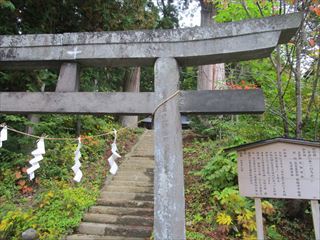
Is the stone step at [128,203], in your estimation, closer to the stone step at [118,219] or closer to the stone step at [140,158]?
the stone step at [118,219]

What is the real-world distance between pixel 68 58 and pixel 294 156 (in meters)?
3.18

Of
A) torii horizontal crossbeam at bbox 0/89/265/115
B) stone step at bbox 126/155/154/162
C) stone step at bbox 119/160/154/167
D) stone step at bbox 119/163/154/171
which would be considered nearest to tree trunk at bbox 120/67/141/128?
stone step at bbox 126/155/154/162

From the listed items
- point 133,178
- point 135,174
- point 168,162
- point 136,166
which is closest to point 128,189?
point 133,178

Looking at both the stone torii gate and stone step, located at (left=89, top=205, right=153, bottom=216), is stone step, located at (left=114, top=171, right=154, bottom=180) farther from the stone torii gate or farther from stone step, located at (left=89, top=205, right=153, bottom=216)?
the stone torii gate

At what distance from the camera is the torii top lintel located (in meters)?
3.27

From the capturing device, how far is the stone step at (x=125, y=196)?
6.75m

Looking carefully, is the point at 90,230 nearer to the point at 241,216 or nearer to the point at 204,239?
the point at 204,239

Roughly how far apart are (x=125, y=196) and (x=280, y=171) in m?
4.12

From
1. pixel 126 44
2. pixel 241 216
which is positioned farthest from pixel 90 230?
pixel 126 44

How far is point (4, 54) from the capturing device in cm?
376

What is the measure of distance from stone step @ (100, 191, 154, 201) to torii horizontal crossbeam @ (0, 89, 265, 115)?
150 inches

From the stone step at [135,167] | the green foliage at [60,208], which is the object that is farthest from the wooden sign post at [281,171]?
the stone step at [135,167]

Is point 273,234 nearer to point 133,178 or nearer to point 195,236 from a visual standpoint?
point 195,236

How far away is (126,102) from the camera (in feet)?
11.3
